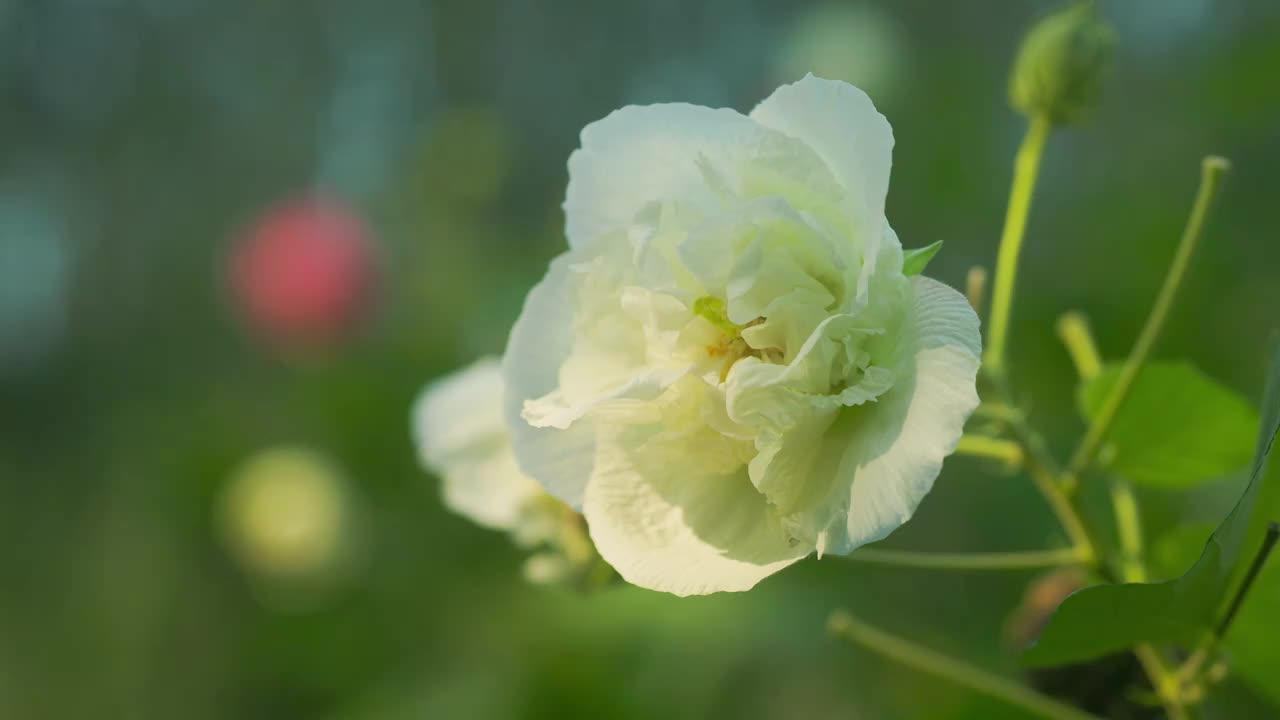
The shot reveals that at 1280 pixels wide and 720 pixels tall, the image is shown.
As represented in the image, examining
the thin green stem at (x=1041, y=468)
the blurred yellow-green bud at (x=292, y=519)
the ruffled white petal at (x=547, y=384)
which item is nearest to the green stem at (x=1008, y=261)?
the thin green stem at (x=1041, y=468)

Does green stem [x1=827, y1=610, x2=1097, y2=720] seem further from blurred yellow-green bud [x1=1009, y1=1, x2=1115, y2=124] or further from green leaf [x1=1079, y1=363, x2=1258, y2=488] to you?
blurred yellow-green bud [x1=1009, y1=1, x2=1115, y2=124]

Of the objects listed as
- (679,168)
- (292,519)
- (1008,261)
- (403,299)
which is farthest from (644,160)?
(403,299)

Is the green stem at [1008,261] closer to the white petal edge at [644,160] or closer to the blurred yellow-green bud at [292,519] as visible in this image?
the white petal edge at [644,160]

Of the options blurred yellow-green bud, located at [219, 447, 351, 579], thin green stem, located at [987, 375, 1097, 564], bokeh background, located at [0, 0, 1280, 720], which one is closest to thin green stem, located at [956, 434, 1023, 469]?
thin green stem, located at [987, 375, 1097, 564]

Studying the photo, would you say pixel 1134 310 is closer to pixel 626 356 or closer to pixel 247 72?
pixel 626 356

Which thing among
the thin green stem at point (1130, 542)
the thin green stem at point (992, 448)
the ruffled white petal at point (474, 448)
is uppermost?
the thin green stem at point (992, 448)

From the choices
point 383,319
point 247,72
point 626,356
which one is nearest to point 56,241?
point 247,72

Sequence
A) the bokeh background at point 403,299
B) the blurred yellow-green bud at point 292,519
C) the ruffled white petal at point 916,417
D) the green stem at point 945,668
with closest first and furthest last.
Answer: the ruffled white petal at point 916,417 → the green stem at point 945,668 → the bokeh background at point 403,299 → the blurred yellow-green bud at point 292,519
